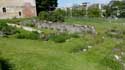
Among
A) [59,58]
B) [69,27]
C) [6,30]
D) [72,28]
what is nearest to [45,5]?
[69,27]

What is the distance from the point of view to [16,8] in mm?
48594

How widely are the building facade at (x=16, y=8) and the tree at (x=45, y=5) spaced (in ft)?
38.9

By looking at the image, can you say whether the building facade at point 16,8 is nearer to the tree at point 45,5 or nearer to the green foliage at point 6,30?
the tree at point 45,5

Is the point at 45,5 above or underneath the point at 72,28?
underneath

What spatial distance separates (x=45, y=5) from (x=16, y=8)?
1665cm

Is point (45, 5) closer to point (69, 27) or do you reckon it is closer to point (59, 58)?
point (69, 27)

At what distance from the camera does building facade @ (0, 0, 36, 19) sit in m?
47.5

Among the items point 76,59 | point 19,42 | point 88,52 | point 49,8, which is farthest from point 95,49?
point 49,8

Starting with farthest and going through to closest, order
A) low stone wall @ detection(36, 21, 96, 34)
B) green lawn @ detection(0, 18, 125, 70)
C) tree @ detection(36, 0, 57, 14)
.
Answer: tree @ detection(36, 0, 57, 14) < low stone wall @ detection(36, 21, 96, 34) < green lawn @ detection(0, 18, 125, 70)

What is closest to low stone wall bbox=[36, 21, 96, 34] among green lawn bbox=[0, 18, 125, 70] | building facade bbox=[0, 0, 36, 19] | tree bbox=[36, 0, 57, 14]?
green lawn bbox=[0, 18, 125, 70]

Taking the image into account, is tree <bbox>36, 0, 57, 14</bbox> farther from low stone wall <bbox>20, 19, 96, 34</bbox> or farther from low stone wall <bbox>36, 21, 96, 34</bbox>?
low stone wall <bbox>36, 21, 96, 34</bbox>

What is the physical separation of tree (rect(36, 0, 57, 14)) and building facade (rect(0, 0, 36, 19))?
38.9ft

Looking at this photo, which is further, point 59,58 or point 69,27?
point 69,27

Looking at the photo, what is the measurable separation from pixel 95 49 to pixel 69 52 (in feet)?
5.55
